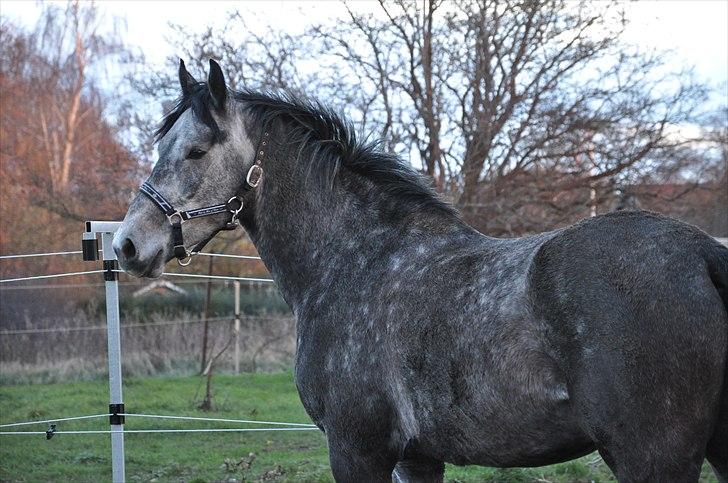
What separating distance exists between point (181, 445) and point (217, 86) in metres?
4.82

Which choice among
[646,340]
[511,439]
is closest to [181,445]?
[511,439]

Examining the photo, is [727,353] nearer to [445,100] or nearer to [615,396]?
[615,396]

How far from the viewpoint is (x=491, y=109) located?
10102 mm

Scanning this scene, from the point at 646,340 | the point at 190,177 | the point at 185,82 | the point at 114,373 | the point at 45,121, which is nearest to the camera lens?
the point at 646,340

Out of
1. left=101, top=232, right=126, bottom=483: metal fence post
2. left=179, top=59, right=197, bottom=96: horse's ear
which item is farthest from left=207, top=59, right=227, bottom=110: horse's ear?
left=101, top=232, right=126, bottom=483: metal fence post

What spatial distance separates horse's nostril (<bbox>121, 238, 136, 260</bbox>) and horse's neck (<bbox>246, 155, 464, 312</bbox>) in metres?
0.54

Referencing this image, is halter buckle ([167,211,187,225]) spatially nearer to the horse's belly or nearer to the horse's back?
the horse's belly

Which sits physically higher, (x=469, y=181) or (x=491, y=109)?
(x=491, y=109)

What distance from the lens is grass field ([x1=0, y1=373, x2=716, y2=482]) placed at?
18.7 feet

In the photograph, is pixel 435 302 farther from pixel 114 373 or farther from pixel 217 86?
pixel 114 373

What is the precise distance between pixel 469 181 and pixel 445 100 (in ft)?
3.62

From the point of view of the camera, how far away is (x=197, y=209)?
123 inches

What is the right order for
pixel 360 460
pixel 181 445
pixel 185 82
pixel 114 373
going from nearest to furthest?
pixel 360 460 < pixel 185 82 < pixel 114 373 < pixel 181 445

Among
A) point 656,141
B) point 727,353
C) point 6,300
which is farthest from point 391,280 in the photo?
point 6,300
